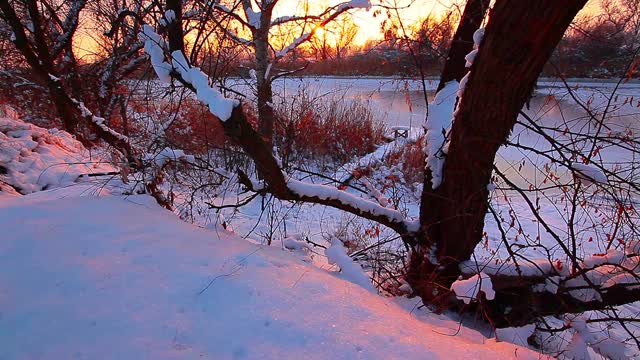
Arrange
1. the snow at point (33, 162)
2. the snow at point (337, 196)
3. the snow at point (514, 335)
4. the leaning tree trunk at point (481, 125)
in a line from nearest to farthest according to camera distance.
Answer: the leaning tree trunk at point (481, 125) → the snow at point (514, 335) → the snow at point (337, 196) → the snow at point (33, 162)

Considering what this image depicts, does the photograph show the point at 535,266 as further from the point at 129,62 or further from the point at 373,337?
the point at 129,62

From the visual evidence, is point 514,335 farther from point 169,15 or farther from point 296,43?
point 296,43

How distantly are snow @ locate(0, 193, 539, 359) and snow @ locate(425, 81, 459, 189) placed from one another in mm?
1097

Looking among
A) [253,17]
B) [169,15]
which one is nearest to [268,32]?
[253,17]

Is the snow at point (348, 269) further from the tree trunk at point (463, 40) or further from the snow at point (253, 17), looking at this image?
the snow at point (253, 17)

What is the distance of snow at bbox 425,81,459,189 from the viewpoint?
255 cm

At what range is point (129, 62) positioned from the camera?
766 centimetres

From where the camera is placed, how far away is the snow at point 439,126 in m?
2.55

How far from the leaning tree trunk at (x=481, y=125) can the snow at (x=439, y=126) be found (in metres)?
0.11

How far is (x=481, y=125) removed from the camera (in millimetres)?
2104

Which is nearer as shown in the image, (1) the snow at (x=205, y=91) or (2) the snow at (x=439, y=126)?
(1) the snow at (x=205, y=91)

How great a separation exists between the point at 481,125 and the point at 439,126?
0.49 m

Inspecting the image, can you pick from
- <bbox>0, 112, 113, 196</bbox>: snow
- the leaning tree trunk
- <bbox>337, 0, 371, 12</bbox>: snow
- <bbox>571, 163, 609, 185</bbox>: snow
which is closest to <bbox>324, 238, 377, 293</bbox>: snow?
the leaning tree trunk

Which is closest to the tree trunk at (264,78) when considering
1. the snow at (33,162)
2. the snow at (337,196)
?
the snow at (33,162)
